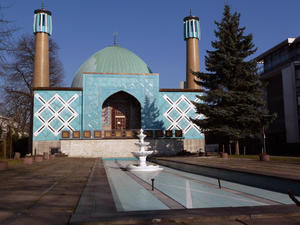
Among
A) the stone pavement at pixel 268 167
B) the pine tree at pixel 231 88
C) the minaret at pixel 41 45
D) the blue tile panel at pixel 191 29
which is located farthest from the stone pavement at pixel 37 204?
the blue tile panel at pixel 191 29

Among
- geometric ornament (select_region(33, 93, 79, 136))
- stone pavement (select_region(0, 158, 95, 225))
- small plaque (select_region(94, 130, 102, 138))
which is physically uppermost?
geometric ornament (select_region(33, 93, 79, 136))

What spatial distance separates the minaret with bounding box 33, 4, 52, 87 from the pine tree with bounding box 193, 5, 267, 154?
18.4 meters

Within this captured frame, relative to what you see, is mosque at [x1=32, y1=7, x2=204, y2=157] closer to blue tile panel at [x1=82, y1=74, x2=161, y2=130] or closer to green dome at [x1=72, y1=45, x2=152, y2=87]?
blue tile panel at [x1=82, y1=74, x2=161, y2=130]

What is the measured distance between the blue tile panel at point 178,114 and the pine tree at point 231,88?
8.57m

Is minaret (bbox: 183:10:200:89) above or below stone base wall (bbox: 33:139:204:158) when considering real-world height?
above

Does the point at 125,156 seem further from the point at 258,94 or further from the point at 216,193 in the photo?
the point at 216,193

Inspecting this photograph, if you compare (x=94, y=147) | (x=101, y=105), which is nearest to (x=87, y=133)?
(x=94, y=147)

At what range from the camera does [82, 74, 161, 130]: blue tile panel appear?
2877 cm

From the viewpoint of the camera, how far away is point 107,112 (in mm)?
31984

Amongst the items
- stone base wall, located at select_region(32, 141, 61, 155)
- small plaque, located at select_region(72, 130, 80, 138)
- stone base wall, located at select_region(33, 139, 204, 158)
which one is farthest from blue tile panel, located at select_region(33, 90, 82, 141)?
small plaque, located at select_region(72, 130, 80, 138)

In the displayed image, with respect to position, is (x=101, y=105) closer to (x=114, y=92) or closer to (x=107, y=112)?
(x=114, y=92)

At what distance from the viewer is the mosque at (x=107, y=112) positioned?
90.1 feet

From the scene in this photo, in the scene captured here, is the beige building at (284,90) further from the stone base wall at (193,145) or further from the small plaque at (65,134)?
the small plaque at (65,134)

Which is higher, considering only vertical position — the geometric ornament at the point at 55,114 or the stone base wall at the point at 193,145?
the geometric ornament at the point at 55,114
